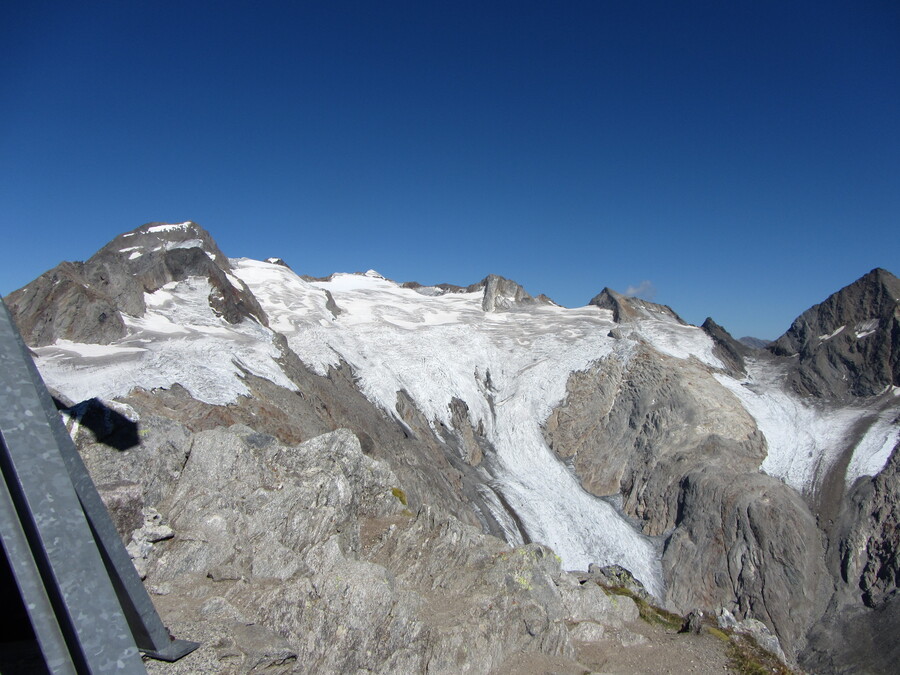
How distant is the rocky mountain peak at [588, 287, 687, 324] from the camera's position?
66.1 metres

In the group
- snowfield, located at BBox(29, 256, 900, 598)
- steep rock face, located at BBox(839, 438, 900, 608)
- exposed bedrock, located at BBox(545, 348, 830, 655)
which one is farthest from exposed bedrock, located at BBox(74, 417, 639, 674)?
steep rock face, located at BBox(839, 438, 900, 608)

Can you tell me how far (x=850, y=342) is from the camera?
52.8 m

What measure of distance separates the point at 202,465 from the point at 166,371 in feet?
55.4

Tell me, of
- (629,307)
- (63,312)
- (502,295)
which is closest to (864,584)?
(629,307)

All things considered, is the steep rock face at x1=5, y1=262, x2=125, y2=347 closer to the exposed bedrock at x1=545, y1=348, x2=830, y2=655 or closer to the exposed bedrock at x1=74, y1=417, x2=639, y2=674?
the exposed bedrock at x1=74, y1=417, x2=639, y2=674

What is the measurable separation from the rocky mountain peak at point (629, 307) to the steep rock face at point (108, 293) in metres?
42.2

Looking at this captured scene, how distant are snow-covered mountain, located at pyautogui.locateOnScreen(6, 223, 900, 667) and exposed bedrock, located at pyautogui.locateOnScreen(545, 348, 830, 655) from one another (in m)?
0.14

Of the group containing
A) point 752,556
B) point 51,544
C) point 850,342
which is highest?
point 850,342

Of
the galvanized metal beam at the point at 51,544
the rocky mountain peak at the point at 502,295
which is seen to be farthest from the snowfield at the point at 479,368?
the galvanized metal beam at the point at 51,544

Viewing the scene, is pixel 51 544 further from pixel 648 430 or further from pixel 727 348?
pixel 727 348

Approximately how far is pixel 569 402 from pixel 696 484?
533 inches

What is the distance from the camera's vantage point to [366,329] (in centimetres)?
5659

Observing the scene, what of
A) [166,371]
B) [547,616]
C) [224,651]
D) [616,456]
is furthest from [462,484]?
[224,651]

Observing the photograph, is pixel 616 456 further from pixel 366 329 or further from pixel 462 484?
pixel 366 329
